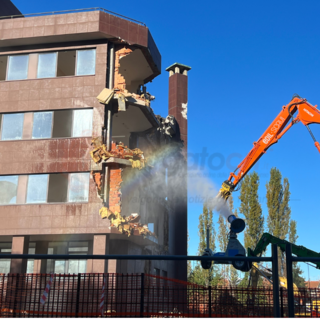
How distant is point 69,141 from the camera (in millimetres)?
23031

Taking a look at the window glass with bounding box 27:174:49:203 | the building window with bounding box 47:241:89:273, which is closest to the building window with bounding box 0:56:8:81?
the window glass with bounding box 27:174:49:203

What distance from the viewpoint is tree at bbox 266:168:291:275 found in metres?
Answer: 44.4

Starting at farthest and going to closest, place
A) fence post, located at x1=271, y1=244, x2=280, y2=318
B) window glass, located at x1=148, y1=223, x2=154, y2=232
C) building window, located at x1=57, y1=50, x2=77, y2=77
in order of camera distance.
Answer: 1. window glass, located at x1=148, y1=223, x2=154, y2=232
2. building window, located at x1=57, y1=50, x2=77, y2=77
3. fence post, located at x1=271, y1=244, x2=280, y2=318

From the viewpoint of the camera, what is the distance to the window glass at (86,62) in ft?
78.5

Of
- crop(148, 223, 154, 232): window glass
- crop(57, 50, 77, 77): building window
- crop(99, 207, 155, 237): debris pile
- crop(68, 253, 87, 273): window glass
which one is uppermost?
crop(57, 50, 77, 77): building window

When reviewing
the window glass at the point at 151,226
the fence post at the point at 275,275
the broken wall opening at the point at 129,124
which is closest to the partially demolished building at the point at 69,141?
the broken wall opening at the point at 129,124

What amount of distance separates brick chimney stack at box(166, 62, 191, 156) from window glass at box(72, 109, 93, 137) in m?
16.7

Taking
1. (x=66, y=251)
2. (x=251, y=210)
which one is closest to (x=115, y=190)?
(x=66, y=251)

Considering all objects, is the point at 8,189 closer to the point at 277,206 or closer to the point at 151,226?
the point at 151,226

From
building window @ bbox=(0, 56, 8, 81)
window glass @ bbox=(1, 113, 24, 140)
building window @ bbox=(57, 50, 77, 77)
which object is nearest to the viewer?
window glass @ bbox=(1, 113, 24, 140)

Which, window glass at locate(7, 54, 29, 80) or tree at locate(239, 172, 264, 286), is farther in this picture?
tree at locate(239, 172, 264, 286)

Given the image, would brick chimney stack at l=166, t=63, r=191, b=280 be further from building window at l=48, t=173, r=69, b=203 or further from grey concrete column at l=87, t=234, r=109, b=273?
building window at l=48, t=173, r=69, b=203

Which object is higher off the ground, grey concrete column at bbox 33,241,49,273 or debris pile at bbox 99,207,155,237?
debris pile at bbox 99,207,155,237

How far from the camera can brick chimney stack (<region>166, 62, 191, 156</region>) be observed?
1558 inches
